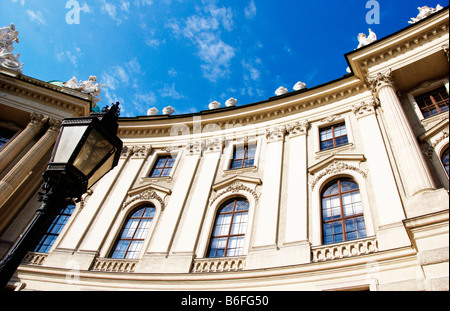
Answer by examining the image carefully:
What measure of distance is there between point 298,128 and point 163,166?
7905 millimetres

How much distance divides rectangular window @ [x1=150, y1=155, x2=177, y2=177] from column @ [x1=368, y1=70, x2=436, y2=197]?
37.0ft

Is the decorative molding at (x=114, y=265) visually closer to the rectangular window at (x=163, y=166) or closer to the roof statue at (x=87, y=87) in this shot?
the rectangular window at (x=163, y=166)

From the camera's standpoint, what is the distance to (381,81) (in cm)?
1472

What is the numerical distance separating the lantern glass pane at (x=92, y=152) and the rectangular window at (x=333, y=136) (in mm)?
12139

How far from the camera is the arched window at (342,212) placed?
37.4 feet

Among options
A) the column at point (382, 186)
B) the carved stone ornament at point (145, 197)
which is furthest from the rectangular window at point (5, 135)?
the column at point (382, 186)

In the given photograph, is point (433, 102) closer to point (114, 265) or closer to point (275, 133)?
point (275, 133)

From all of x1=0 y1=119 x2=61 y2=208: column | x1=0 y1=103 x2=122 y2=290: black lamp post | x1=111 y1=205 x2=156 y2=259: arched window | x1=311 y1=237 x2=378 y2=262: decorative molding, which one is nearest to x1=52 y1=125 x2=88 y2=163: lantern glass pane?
x1=0 y1=103 x2=122 y2=290: black lamp post

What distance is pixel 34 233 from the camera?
447 cm

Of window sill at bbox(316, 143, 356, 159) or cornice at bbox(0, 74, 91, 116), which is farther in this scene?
cornice at bbox(0, 74, 91, 116)

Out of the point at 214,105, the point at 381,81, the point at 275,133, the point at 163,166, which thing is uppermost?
the point at 214,105

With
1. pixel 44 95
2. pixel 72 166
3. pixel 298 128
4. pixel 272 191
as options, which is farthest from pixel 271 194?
pixel 44 95

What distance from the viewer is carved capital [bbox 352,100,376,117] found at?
1529 centimetres

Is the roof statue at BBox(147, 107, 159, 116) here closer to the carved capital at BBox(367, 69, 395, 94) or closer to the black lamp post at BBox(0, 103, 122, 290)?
the carved capital at BBox(367, 69, 395, 94)
